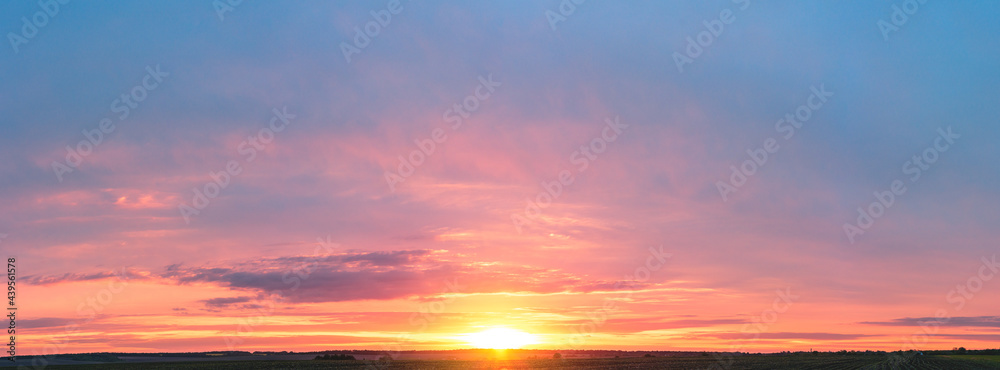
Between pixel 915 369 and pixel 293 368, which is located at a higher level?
pixel 293 368

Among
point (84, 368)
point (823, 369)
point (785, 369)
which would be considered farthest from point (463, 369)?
point (84, 368)

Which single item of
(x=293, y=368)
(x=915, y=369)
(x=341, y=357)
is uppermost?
(x=341, y=357)

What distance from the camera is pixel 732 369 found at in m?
94.5

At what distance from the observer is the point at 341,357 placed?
502ft

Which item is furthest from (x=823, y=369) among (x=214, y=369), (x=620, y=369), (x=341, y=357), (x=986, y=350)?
(x=986, y=350)

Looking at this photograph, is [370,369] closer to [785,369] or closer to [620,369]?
[620,369]

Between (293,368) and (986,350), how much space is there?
187 metres

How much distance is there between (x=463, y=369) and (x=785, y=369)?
A: 4201cm

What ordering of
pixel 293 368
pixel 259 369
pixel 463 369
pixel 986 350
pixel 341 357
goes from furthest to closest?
pixel 986 350
pixel 341 357
pixel 293 368
pixel 259 369
pixel 463 369

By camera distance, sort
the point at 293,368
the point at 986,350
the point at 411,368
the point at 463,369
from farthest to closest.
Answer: the point at 986,350 → the point at 293,368 → the point at 411,368 → the point at 463,369

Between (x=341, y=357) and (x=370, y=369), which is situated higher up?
(x=341, y=357)

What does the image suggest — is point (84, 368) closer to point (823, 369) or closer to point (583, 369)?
point (583, 369)

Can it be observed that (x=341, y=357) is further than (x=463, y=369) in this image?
Yes

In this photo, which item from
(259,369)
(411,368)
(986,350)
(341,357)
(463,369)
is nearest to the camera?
(463,369)
